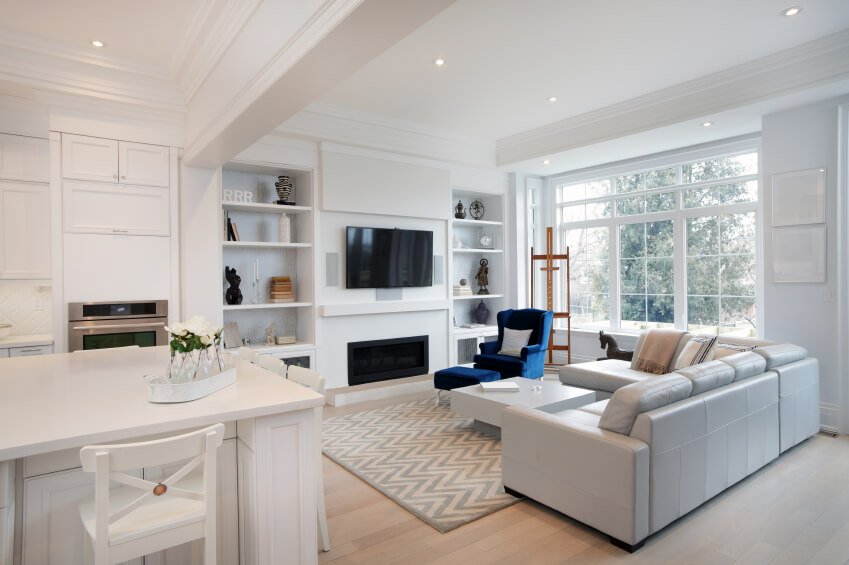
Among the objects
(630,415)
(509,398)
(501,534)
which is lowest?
(501,534)

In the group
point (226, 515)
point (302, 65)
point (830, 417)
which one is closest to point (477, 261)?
point (830, 417)

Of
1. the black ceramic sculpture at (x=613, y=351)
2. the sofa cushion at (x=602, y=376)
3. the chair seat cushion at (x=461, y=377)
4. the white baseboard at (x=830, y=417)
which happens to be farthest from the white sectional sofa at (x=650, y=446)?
the black ceramic sculpture at (x=613, y=351)

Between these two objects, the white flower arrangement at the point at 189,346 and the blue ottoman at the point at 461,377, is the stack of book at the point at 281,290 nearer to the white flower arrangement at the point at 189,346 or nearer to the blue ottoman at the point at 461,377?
the blue ottoman at the point at 461,377

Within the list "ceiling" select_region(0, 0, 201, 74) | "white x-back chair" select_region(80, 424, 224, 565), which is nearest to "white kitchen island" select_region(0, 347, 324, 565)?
"white x-back chair" select_region(80, 424, 224, 565)

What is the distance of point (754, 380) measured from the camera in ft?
10.7

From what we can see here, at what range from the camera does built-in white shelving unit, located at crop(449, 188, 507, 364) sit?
7.07m

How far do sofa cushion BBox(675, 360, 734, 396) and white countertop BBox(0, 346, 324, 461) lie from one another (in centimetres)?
215

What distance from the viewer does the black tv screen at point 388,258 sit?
570cm

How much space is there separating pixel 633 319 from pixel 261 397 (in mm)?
5853

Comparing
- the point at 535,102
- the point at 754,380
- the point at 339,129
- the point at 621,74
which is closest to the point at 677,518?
the point at 754,380

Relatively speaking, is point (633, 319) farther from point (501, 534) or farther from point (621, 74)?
point (501, 534)

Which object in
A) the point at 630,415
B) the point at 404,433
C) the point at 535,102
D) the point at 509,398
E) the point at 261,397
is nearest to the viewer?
the point at 261,397

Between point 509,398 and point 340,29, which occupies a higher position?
point 340,29

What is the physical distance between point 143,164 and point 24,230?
1.12 metres
